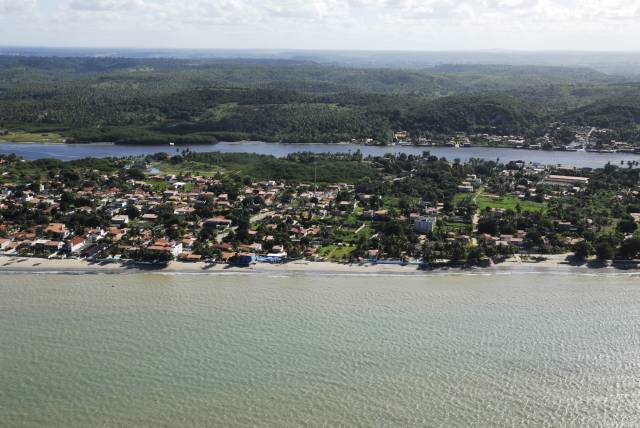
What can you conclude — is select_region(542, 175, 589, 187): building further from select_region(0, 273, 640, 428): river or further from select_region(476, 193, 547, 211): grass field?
select_region(0, 273, 640, 428): river

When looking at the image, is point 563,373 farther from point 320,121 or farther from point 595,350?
point 320,121

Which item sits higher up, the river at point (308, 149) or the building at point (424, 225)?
the building at point (424, 225)

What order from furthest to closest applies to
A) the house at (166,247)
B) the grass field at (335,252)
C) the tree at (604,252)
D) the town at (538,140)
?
the town at (538,140)
the grass field at (335,252)
the tree at (604,252)
the house at (166,247)

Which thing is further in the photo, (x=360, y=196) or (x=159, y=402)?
(x=360, y=196)

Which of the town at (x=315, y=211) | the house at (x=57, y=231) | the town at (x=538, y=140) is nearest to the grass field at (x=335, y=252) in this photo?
the town at (x=315, y=211)

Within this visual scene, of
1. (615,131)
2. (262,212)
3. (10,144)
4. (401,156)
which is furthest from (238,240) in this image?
(615,131)

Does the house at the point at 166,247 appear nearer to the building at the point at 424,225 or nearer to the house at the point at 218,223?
the house at the point at 218,223
